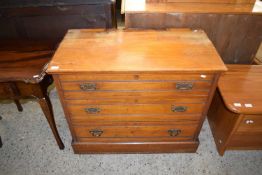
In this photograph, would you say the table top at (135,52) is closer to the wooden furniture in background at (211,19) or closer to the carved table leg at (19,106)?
the wooden furniture in background at (211,19)

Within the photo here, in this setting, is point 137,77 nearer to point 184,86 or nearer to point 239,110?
point 184,86

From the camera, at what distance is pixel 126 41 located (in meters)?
1.38

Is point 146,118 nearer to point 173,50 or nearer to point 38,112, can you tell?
point 173,50

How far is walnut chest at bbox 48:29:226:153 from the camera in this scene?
3.81 feet

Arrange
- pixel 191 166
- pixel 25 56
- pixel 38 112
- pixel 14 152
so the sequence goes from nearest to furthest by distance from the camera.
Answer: pixel 25 56, pixel 191 166, pixel 14 152, pixel 38 112

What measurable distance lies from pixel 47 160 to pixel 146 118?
95cm

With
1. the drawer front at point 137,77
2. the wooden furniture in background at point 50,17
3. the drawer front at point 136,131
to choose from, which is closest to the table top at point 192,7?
the wooden furniture in background at point 50,17

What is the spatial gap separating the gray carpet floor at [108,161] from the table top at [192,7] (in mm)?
1117

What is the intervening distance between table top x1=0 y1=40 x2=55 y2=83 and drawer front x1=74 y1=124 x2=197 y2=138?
0.51 meters

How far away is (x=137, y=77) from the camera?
1.19m

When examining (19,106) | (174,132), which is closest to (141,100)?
(174,132)

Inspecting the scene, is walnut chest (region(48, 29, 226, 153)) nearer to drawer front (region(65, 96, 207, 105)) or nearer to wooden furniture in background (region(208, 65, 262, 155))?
drawer front (region(65, 96, 207, 105))

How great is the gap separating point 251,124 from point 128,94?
950 millimetres

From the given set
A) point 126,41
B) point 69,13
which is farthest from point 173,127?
point 69,13
